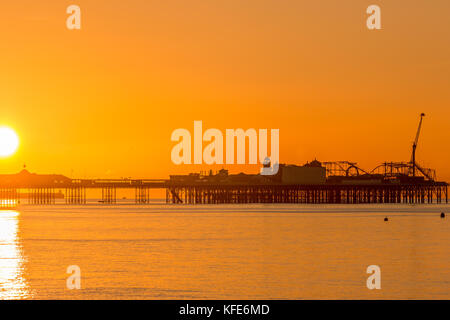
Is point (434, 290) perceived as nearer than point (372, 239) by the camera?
Yes

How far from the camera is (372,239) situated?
67.6 m

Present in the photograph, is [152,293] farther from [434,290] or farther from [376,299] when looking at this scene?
[434,290]

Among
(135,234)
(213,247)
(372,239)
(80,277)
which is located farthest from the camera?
(135,234)

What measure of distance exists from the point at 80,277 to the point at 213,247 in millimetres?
20408

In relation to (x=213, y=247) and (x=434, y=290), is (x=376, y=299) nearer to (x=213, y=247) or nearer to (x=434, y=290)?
(x=434, y=290)

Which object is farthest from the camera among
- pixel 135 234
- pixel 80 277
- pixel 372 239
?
pixel 135 234

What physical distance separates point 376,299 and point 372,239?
35.7 m

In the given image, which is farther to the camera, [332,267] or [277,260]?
[277,260]

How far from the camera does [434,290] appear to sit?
34938 millimetres

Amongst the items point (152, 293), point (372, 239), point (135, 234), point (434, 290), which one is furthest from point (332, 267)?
point (135, 234)

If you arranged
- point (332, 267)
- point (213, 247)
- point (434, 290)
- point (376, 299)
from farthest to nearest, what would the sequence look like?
point (213, 247)
point (332, 267)
point (434, 290)
point (376, 299)
